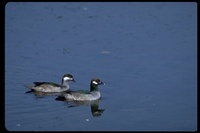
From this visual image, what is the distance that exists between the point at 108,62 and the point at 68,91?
2670 millimetres

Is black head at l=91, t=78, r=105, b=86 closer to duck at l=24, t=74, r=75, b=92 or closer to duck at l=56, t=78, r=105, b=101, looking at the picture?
duck at l=56, t=78, r=105, b=101

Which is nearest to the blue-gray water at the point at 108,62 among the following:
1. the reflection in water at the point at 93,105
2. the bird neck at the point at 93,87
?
the reflection in water at the point at 93,105

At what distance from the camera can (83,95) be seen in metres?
15.5

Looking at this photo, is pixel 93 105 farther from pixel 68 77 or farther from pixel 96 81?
pixel 68 77

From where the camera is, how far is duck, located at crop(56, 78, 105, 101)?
609 inches

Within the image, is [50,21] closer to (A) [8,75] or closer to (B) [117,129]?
(A) [8,75]

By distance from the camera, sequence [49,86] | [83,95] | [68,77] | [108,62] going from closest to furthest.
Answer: [83,95] < [49,86] < [68,77] < [108,62]

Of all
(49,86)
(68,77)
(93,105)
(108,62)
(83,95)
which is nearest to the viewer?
(93,105)

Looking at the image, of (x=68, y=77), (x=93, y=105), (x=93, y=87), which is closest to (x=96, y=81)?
(x=93, y=87)

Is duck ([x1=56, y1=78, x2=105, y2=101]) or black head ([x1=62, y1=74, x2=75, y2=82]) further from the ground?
black head ([x1=62, y1=74, x2=75, y2=82])

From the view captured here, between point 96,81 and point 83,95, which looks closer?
point 83,95

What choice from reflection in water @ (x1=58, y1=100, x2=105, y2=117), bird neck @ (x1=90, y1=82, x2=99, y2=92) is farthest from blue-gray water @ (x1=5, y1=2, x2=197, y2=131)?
bird neck @ (x1=90, y1=82, x2=99, y2=92)

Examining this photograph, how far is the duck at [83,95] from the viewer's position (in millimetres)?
15462

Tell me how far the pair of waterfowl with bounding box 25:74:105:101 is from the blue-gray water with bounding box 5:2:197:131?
316 mm
